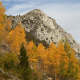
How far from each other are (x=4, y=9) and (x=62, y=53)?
17.3 meters

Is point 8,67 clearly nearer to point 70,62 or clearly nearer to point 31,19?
point 70,62

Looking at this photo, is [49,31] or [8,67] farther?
[49,31]

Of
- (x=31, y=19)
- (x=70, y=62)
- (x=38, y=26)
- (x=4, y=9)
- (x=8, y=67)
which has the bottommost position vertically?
(x=70, y=62)

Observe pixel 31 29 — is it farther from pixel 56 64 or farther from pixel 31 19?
pixel 56 64

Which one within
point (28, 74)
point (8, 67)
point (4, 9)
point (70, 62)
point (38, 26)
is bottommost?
point (70, 62)

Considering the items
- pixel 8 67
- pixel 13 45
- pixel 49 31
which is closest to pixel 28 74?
pixel 8 67

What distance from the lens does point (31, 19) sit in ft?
427

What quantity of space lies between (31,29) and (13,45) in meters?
94.4

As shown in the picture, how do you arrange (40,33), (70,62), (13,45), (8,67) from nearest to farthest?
1. (8,67)
2. (13,45)
3. (70,62)
4. (40,33)

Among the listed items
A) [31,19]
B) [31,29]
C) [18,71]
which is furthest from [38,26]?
[18,71]

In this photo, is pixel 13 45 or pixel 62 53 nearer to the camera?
pixel 13 45

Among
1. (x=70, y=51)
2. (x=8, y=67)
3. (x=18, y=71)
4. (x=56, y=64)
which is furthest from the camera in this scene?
(x=70, y=51)

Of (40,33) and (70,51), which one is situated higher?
(40,33)

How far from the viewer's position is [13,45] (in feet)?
61.0
